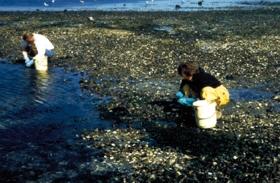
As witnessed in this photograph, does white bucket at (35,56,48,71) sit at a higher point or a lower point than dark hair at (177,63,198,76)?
lower

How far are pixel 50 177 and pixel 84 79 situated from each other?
11672 millimetres

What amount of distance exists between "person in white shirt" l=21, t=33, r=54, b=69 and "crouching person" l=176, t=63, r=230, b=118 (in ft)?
34.9

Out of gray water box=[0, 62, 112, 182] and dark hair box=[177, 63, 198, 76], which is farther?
dark hair box=[177, 63, 198, 76]

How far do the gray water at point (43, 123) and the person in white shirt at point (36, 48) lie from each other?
0.66 meters

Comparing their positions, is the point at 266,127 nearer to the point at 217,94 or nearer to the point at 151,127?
the point at 217,94

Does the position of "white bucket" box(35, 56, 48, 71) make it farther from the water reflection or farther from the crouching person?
the crouching person

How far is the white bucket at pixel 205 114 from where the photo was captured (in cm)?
1566

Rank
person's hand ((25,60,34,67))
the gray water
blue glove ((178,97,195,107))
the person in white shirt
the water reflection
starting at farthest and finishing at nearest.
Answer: person's hand ((25,60,34,67)) < the person in white shirt < the water reflection < blue glove ((178,97,195,107)) < the gray water

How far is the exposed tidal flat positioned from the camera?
13.0m

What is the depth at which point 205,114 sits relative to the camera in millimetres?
15758

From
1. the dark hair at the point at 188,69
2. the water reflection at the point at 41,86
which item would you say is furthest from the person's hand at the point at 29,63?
the dark hair at the point at 188,69

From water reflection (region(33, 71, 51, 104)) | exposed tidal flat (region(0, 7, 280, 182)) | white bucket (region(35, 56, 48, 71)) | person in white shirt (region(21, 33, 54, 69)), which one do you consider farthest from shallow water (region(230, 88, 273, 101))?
person in white shirt (region(21, 33, 54, 69))

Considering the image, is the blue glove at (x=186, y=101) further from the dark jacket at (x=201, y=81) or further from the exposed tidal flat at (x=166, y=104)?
the exposed tidal flat at (x=166, y=104)

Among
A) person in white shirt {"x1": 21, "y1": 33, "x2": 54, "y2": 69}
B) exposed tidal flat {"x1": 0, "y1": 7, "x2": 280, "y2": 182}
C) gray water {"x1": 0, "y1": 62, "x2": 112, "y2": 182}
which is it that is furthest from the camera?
person in white shirt {"x1": 21, "y1": 33, "x2": 54, "y2": 69}
